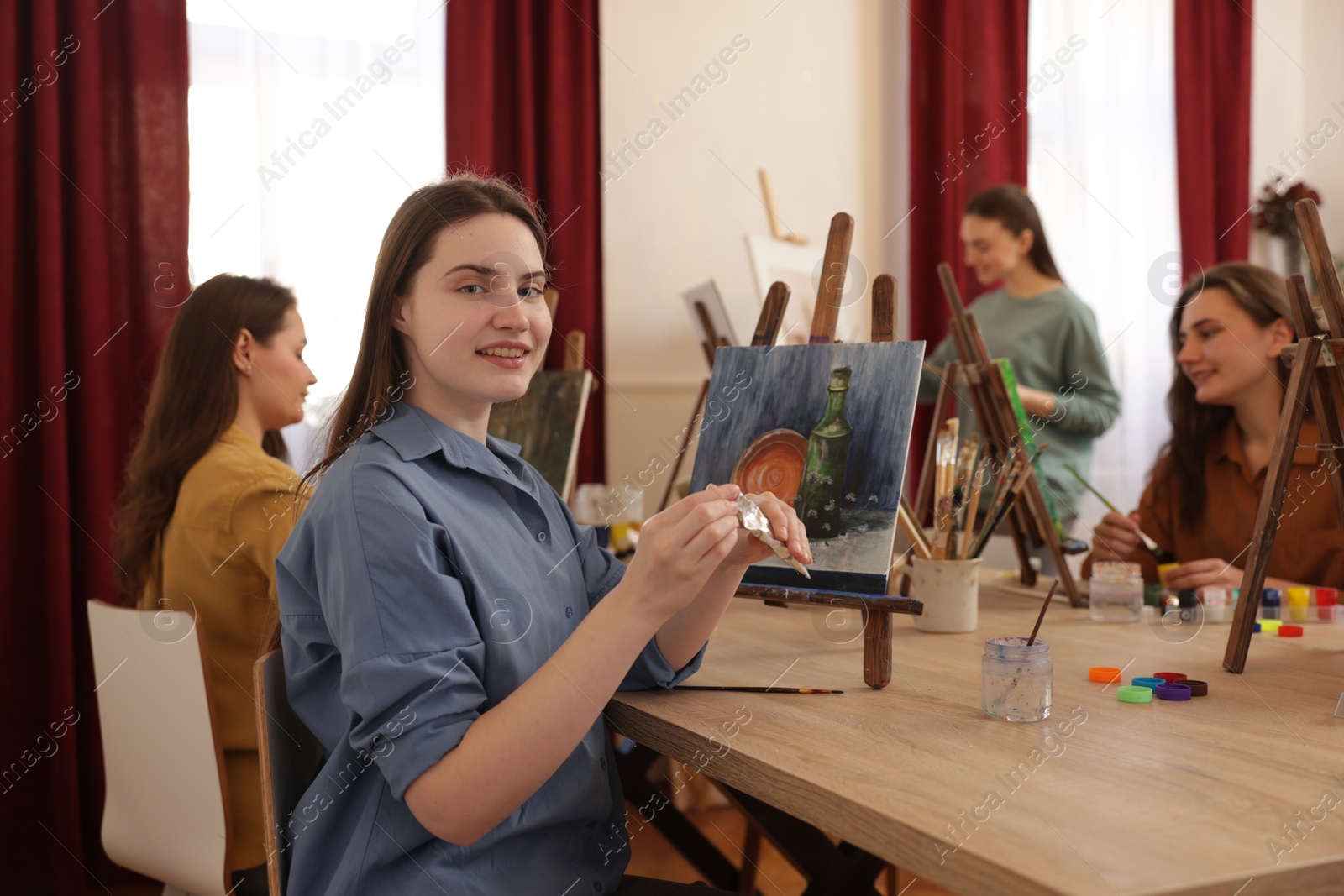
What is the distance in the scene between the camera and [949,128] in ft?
12.8

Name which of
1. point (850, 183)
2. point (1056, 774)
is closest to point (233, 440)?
point (1056, 774)

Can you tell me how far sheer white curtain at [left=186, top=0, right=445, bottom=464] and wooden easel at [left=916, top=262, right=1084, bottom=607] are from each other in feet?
5.21

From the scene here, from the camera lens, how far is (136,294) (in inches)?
113

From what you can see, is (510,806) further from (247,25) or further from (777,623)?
(247,25)

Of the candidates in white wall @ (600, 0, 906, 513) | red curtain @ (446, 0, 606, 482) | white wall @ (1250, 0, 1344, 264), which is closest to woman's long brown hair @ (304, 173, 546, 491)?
red curtain @ (446, 0, 606, 482)

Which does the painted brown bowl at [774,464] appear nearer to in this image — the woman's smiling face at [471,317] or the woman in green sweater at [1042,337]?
the woman's smiling face at [471,317]

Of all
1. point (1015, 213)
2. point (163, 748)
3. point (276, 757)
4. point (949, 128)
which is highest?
point (949, 128)

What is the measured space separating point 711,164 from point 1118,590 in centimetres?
230

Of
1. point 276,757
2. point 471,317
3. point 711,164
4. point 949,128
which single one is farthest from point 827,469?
point 949,128

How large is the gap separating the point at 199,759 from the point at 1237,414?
196cm

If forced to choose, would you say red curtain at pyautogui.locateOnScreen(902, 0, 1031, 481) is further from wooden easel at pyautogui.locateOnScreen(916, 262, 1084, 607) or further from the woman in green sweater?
wooden easel at pyautogui.locateOnScreen(916, 262, 1084, 607)

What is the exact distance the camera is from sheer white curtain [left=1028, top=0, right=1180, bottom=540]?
4.27m

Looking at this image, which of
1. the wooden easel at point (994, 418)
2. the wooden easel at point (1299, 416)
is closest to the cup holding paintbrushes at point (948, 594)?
the wooden easel at point (994, 418)

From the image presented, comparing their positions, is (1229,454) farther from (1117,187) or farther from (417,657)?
(1117,187)
